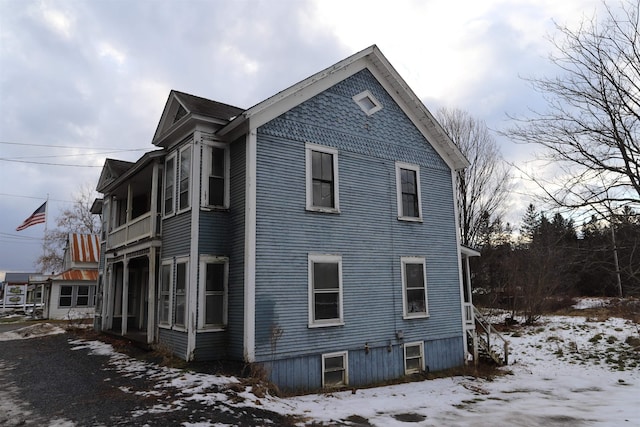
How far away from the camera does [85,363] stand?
462 inches

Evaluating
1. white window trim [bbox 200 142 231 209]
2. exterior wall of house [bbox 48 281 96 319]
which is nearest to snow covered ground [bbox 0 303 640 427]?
white window trim [bbox 200 142 231 209]

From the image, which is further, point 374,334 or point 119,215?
point 119,215

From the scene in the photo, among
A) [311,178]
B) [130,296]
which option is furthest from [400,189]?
Answer: [130,296]

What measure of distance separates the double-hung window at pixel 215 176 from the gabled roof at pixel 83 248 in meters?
22.8

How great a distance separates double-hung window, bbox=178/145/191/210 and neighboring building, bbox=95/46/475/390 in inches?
1.9

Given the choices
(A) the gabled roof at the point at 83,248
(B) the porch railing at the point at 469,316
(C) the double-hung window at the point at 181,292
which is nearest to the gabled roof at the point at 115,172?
(C) the double-hung window at the point at 181,292

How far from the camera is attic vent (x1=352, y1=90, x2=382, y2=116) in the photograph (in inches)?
541

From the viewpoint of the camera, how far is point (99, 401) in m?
7.89

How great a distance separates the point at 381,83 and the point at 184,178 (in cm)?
693

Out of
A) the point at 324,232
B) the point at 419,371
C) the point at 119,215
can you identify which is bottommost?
the point at 419,371

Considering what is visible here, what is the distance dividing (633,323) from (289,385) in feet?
61.3

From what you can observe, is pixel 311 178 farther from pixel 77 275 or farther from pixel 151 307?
pixel 77 275

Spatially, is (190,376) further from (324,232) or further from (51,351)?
(51,351)

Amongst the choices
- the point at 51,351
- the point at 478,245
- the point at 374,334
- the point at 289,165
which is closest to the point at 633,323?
the point at 478,245
